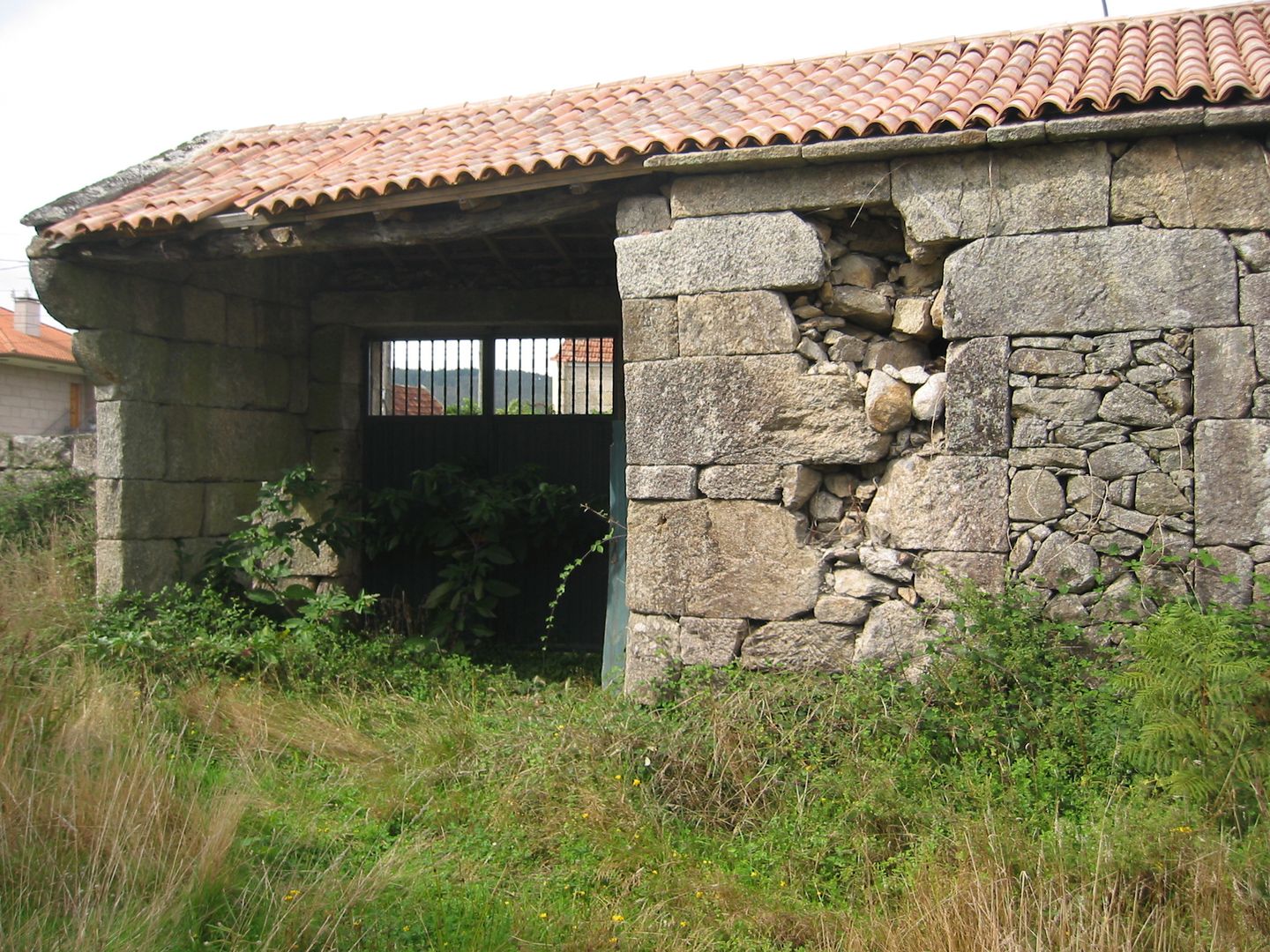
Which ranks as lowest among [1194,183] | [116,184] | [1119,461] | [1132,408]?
[1119,461]

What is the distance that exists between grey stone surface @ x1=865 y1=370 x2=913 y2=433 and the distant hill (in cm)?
333

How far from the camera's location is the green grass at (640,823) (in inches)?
128

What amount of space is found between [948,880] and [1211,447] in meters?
2.15

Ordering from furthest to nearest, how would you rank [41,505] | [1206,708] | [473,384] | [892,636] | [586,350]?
[41,505], [473,384], [586,350], [892,636], [1206,708]

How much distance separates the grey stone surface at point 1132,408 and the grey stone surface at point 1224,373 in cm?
14

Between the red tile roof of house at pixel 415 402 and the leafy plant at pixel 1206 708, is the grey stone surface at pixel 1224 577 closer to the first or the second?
the leafy plant at pixel 1206 708

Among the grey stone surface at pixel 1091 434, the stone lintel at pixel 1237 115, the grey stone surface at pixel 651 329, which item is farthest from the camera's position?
the grey stone surface at pixel 651 329

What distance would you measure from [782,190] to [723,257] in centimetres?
39

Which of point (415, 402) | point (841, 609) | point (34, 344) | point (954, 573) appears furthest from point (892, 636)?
point (34, 344)

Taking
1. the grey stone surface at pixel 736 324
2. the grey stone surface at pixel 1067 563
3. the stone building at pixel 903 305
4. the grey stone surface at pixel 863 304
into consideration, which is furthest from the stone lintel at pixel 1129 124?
the grey stone surface at pixel 1067 563

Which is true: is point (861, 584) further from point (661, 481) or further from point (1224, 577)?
point (1224, 577)

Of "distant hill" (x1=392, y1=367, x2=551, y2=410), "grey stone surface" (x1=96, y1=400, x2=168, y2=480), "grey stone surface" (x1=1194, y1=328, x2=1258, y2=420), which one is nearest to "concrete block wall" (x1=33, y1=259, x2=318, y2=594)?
"grey stone surface" (x1=96, y1=400, x2=168, y2=480)

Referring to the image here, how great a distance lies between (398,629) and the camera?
23.9ft

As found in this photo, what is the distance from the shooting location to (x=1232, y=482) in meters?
4.36
